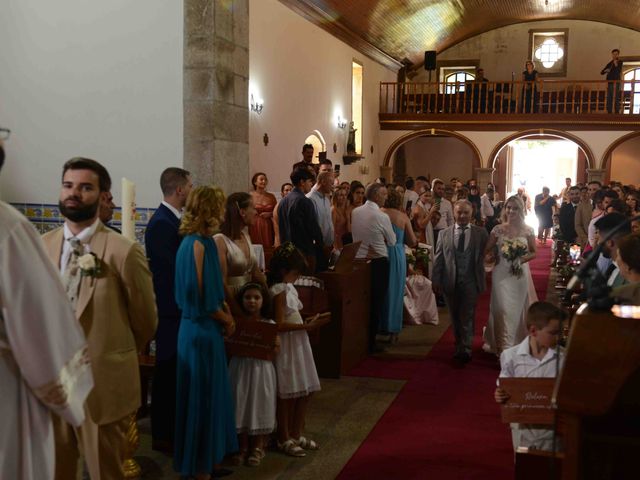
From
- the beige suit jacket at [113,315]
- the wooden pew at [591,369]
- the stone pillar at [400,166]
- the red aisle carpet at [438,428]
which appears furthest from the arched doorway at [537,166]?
the wooden pew at [591,369]

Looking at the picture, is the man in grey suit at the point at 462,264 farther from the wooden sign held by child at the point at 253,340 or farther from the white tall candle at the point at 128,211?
the white tall candle at the point at 128,211

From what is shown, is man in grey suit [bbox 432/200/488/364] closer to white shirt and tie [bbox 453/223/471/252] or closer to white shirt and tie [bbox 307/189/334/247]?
white shirt and tie [bbox 453/223/471/252]

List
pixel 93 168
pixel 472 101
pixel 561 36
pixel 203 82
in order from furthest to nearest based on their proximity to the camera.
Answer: pixel 561 36 < pixel 472 101 < pixel 203 82 < pixel 93 168

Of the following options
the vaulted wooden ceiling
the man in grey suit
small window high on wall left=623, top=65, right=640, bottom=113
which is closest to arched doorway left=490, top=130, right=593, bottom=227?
small window high on wall left=623, top=65, right=640, bottom=113

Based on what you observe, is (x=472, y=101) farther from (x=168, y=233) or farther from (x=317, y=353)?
(x=168, y=233)

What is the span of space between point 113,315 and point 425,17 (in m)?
17.7

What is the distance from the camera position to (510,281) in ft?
24.7

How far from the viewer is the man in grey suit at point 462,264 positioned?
7.48 metres

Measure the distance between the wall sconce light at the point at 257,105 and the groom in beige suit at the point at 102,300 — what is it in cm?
812

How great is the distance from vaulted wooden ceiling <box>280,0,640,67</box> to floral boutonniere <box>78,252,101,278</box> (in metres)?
10.5

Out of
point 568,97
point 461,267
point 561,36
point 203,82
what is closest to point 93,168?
point 203,82

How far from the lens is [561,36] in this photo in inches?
952

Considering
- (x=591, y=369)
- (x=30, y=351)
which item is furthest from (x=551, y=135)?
(x=30, y=351)

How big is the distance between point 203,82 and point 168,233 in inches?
96.2
